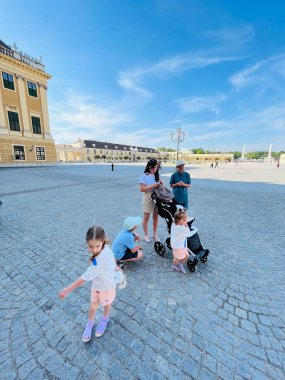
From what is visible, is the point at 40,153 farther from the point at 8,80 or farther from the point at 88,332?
the point at 88,332

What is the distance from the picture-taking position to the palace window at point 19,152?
1014 inches

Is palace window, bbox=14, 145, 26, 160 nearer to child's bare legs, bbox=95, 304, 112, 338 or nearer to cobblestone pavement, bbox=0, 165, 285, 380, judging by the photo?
cobblestone pavement, bbox=0, 165, 285, 380

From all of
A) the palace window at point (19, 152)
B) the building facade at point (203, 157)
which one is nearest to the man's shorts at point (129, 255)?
the palace window at point (19, 152)

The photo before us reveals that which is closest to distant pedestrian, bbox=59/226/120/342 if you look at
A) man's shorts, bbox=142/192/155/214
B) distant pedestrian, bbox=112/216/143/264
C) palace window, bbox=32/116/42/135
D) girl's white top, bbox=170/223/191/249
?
distant pedestrian, bbox=112/216/143/264

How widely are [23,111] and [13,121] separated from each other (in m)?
2.12

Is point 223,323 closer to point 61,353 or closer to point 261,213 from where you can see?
point 61,353

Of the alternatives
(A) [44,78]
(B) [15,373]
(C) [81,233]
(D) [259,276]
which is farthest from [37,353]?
(A) [44,78]

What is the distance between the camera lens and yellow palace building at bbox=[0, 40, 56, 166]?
79.9 feet

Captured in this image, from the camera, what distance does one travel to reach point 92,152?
265 feet

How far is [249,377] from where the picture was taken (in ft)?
4.96

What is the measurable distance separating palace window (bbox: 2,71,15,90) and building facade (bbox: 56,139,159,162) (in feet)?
152

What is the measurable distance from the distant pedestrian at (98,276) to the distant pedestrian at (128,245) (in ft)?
3.29

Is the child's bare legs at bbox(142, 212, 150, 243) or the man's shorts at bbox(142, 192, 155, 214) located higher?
the man's shorts at bbox(142, 192, 155, 214)

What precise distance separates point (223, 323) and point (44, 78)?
36743mm
